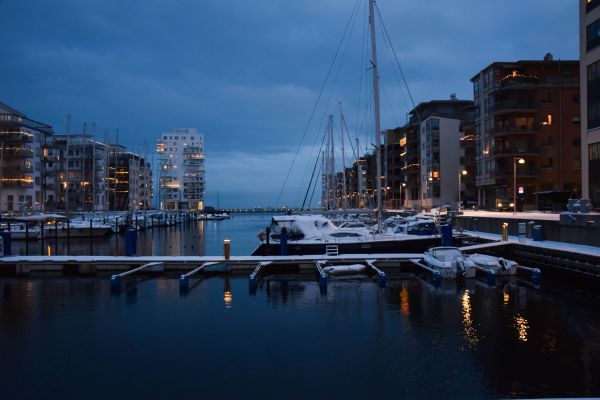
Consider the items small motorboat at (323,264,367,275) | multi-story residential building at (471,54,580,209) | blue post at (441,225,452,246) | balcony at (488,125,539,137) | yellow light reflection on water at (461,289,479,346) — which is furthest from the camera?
balcony at (488,125,539,137)

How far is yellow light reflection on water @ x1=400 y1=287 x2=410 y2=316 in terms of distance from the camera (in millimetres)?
24992

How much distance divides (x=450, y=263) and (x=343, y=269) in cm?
734

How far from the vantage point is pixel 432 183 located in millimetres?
107250

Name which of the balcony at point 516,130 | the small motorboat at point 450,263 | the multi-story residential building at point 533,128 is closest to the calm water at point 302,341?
the small motorboat at point 450,263

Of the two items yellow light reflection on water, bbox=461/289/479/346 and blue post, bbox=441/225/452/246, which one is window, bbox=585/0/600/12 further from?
yellow light reflection on water, bbox=461/289/479/346

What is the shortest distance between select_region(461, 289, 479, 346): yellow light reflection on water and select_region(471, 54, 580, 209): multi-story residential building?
5559cm

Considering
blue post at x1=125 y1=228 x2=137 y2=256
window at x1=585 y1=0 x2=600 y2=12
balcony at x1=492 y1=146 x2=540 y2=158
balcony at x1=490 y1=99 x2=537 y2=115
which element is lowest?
blue post at x1=125 y1=228 x2=137 y2=256

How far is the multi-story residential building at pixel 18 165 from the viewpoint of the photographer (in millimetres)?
107812

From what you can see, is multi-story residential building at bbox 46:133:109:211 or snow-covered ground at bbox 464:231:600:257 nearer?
snow-covered ground at bbox 464:231:600:257

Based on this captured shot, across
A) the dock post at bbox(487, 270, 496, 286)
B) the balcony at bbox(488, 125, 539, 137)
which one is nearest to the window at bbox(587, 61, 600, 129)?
the dock post at bbox(487, 270, 496, 286)

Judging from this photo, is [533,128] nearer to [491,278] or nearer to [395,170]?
[491,278]

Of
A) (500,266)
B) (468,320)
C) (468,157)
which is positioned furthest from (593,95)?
(468,157)

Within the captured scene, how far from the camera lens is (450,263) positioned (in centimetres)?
3359

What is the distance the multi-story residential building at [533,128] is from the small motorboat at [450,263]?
48.6 m
